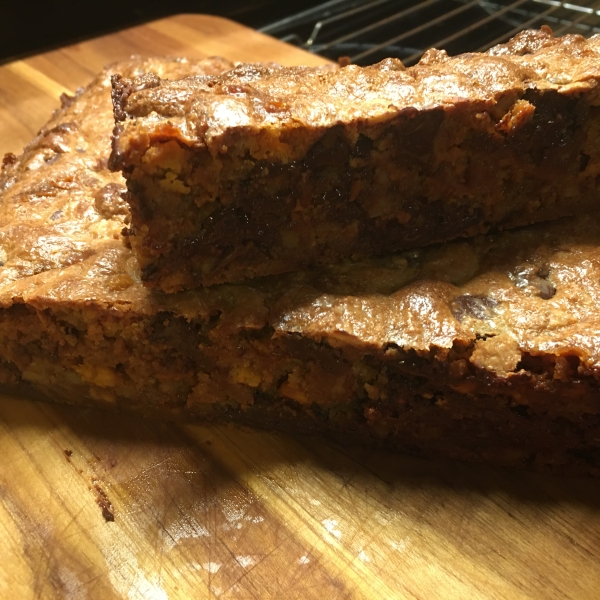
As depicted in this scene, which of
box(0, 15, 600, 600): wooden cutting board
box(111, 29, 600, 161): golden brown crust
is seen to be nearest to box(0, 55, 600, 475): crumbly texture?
box(0, 15, 600, 600): wooden cutting board

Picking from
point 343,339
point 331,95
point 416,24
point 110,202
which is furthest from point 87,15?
point 343,339

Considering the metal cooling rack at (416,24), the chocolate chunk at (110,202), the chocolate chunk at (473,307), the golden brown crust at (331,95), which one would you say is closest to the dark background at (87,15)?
the metal cooling rack at (416,24)

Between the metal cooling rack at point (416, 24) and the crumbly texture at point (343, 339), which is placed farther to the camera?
the metal cooling rack at point (416, 24)

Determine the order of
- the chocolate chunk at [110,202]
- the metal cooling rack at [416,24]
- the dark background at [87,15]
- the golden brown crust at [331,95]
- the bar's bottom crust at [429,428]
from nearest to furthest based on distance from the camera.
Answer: the golden brown crust at [331,95] → the bar's bottom crust at [429,428] → the chocolate chunk at [110,202] → the metal cooling rack at [416,24] → the dark background at [87,15]

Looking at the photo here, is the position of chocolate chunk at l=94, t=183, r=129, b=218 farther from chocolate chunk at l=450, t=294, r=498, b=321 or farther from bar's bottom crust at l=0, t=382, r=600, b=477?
chocolate chunk at l=450, t=294, r=498, b=321

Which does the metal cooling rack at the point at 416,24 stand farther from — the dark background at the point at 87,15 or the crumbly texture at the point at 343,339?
the crumbly texture at the point at 343,339

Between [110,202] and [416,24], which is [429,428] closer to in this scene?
[110,202]

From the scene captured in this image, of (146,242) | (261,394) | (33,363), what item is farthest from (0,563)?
(146,242)
